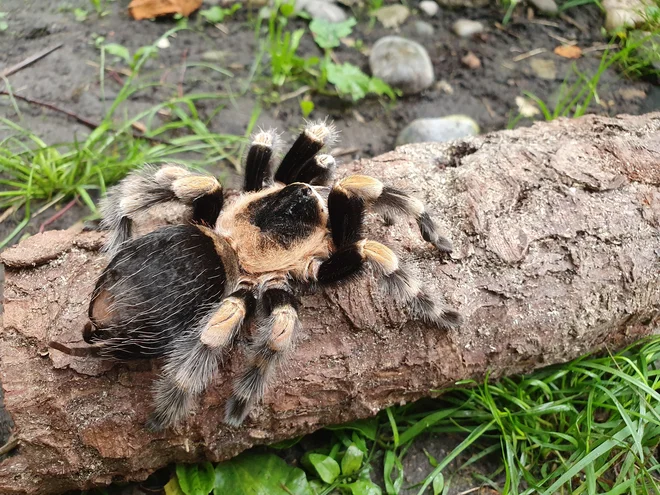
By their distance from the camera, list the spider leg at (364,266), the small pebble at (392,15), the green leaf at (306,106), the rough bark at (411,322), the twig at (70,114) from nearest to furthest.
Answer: the rough bark at (411,322), the spider leg at (364,266), the twig at (70,114), the green leaf at (306,106), the small pebble at (392,15)

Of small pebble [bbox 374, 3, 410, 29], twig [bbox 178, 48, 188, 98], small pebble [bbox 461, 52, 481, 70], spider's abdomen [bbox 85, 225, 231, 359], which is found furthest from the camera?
small pebble [bbox 374, 3, 410, 29]

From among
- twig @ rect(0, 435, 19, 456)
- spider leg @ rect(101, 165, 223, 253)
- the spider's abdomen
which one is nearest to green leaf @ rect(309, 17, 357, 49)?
spider leg @ rect(101, 165, 223, 253)

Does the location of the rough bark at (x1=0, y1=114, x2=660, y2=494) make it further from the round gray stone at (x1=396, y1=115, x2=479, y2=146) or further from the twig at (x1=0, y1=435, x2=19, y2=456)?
the round gray stone at (x1=396, y1=115, x2=479, y2=146)

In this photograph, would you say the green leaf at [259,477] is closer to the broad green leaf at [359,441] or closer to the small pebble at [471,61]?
the broad green leaf at [359,441]

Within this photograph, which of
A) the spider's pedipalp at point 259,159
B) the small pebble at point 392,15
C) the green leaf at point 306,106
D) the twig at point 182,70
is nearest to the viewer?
the spider's pedipalp at point 259,159

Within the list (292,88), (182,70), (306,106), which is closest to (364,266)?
(306,106)

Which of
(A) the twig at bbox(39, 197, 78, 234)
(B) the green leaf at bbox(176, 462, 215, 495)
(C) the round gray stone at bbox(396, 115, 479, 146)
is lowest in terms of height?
(B) the green leaf at bbox(176, 462, 215, 495)

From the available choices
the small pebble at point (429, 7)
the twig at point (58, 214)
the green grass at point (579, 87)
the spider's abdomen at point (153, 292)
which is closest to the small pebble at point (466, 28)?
the small pebble at point (429, 7)
